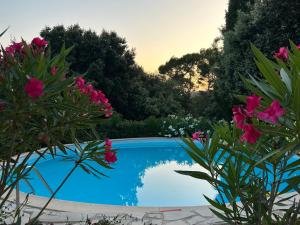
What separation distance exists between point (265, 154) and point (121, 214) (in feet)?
9.31

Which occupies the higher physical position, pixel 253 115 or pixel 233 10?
pixel 233 10

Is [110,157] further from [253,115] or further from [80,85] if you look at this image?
[253,115]

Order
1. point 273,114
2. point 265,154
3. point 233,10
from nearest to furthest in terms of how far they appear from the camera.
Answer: point 273,114 → point 265,154 → point 233,10

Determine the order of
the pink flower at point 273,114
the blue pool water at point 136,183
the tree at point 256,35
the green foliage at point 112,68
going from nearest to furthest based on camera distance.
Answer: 1. the pink flower at point 273,114
2. the blue pool water at point 136,183
3. the tree at point 256,35
4. the green foliage at point 112,68

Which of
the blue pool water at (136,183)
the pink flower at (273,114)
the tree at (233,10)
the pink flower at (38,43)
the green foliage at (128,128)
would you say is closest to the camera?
the pink flower at (273,114)

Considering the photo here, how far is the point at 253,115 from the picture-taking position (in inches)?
65.5

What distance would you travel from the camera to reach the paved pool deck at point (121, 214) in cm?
425

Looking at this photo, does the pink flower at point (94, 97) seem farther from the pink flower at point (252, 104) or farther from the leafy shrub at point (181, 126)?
the leafy shrub at point (181, 126)

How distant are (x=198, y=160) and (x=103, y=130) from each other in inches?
427

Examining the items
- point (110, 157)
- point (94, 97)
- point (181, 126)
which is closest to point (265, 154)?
point (110, 157)

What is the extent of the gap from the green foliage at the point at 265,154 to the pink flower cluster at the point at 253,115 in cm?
3

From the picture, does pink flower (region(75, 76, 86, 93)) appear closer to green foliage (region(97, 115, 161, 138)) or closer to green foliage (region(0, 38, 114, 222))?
green foliage (region(0, 38, 114, 222))

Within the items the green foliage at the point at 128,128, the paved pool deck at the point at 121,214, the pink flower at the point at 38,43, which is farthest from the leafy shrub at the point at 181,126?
the pink flower at the point at 38,43

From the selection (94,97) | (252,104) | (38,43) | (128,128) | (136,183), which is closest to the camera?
(252,104)
